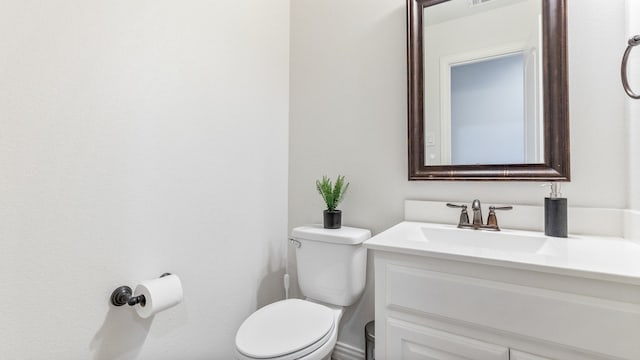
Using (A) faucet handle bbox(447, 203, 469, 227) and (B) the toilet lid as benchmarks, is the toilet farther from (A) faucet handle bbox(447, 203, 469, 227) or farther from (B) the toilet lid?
(A) faucet handle bbox(447, 203, 469, 227)

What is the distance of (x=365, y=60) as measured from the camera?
5.08 feet

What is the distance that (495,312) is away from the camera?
798 millimetres

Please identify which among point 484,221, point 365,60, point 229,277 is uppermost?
point 365,60

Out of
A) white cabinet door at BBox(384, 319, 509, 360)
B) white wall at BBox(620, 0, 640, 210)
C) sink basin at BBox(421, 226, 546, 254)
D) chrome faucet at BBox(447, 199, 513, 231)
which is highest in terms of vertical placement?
white wall at BBox(620, 0, 640, 210)

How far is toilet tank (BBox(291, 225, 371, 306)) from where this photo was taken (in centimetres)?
136

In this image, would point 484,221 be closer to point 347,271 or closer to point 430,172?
point 430,172

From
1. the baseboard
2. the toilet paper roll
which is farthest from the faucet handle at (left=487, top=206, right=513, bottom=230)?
the toilet paper roll

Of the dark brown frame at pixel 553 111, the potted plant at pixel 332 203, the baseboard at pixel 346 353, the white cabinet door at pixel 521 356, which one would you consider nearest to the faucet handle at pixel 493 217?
the dark brown frame at pixel 553 111

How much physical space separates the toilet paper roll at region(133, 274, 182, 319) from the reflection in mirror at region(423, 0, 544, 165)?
1.21 meters

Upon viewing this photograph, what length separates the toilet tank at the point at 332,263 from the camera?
136cm

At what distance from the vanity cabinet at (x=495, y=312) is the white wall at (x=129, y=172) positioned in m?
0.79

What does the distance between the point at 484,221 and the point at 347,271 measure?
65 centimetres

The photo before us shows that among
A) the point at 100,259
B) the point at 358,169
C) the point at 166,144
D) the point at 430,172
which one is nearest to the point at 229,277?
the point at 100,259

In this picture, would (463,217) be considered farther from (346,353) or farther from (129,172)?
(129,172)
